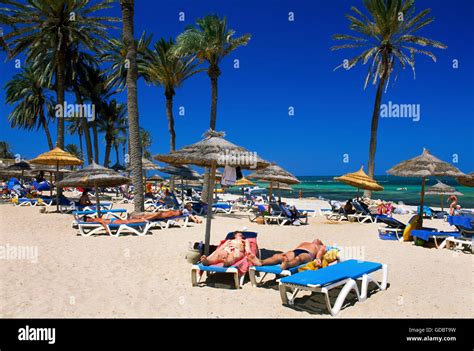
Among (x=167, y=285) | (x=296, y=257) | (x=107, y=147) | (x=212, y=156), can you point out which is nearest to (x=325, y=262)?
(x=296, y=257)

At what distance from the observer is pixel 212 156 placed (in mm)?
7059

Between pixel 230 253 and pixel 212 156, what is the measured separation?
1.81 meters

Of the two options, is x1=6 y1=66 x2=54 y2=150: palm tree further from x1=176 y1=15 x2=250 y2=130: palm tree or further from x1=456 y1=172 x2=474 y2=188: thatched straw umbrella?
x1=456 y1=172 x2=474 y2=188: thatched straw umbrella

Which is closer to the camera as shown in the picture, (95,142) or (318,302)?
(318,302)

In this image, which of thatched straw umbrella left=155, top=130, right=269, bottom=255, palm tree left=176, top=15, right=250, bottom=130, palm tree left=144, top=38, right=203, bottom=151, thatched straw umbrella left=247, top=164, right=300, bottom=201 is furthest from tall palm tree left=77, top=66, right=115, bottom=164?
thatched straw umbrella left=155, top=130, right=269, bottom=255

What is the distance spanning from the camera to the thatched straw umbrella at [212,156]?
7.15m

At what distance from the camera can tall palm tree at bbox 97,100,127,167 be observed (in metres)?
38.6

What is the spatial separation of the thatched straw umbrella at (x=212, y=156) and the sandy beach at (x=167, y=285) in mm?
1597

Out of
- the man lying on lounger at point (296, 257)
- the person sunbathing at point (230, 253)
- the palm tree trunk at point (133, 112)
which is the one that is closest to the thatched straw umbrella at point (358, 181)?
the palm tree trunk at point (133, 112)

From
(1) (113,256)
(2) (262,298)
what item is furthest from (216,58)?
(2) (262,298)

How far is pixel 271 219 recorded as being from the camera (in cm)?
1530

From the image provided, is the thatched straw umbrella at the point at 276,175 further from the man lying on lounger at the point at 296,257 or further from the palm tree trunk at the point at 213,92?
the man lying on lounger at the point at 296,257

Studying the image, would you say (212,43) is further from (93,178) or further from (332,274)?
(332,274)
